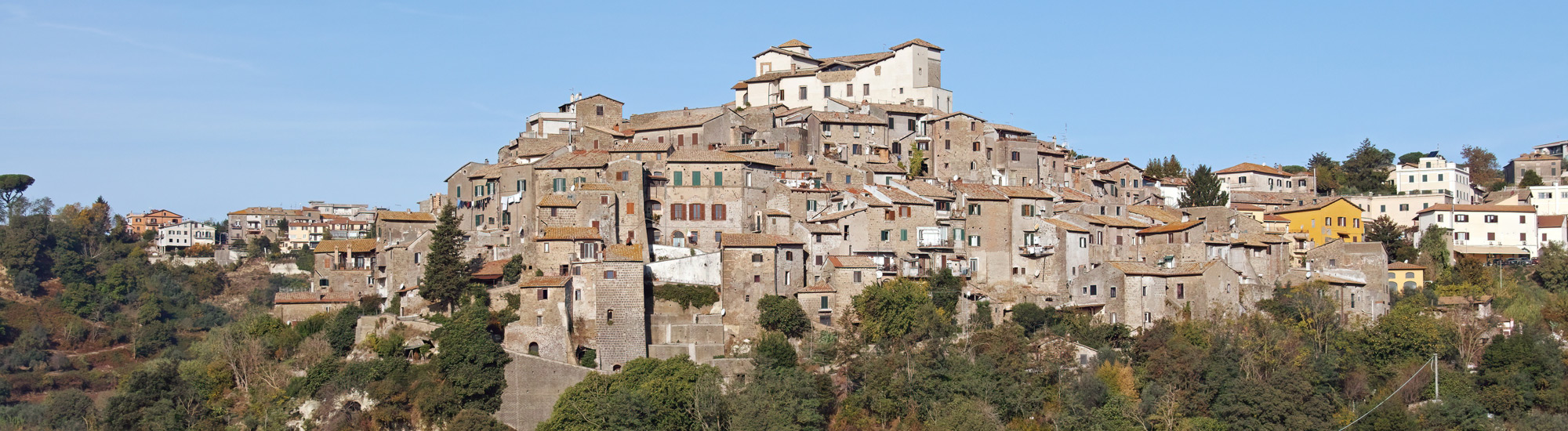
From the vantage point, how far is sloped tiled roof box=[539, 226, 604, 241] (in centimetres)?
4555

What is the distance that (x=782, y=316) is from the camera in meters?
46.1

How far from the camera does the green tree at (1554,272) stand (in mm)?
56906

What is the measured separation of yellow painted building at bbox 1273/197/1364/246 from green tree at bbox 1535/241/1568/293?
23.9 feet

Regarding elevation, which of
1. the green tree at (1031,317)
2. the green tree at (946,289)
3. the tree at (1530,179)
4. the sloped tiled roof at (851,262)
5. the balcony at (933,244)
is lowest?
the green tree at (1031,317)

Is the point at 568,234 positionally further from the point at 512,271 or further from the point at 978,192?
the point at 978,192

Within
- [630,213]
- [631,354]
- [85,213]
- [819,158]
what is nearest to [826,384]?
[631,354]

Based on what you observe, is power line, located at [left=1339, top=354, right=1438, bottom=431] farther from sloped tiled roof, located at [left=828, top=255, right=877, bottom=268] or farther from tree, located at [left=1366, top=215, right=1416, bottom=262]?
sloped tiled roof, located at [left=828, top=255, right=877, bottom=268]

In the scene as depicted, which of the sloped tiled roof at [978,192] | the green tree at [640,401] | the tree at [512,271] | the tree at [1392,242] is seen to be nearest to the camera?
the green tree at [640,401]

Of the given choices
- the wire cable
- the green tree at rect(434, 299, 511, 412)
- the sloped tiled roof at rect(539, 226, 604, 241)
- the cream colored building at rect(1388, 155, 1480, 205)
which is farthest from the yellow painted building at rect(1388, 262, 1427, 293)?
the green tree at rect(434, 299, 511, 412)

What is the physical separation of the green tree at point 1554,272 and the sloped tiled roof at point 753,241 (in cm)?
3270

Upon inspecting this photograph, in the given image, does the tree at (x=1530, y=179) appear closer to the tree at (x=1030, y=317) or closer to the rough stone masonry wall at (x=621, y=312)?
the tree at (x=1030, y=317)

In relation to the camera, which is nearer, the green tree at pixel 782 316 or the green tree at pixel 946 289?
the green tree at pixel 782 316

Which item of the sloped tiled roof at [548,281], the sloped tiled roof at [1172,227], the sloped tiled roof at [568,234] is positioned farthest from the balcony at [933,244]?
the sloped tiled roof at [548,281]

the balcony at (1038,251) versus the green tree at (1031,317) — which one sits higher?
the balcony at (1038,251)
